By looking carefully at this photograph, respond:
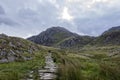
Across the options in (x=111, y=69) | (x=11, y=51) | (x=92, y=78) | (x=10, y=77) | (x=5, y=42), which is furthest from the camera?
(x=5, y=42)

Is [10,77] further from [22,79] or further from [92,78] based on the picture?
[92,78]

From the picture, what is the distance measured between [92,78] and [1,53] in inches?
1064

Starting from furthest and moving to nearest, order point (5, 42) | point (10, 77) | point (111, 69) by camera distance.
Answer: point (5, 42), point (111, 69), point (10, 77)

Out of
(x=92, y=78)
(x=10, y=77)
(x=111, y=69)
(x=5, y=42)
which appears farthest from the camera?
(x=5, y=42)

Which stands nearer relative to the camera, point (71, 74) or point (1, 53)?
point (71, 74)

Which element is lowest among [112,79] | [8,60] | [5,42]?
[112,79]

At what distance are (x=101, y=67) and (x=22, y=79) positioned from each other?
6.74 metres

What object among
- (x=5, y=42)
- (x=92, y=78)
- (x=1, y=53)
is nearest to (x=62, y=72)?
(x=92, y=78)

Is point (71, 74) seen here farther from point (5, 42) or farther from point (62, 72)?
point (5, 42)

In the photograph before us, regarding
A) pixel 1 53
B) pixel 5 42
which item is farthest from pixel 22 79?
pixel 5 42

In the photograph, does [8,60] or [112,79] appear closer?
[112,79]

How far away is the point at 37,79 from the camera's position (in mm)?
20516

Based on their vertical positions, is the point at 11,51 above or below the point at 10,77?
above

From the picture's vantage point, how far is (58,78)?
19.8 metres
